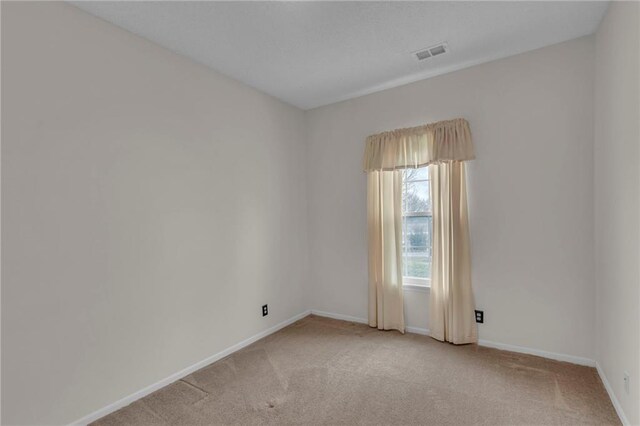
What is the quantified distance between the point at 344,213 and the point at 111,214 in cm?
246

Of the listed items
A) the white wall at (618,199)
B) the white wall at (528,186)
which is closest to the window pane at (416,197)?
the white wall at (528,186)

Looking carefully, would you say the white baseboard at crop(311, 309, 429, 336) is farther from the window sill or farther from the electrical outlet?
the electrical outlet

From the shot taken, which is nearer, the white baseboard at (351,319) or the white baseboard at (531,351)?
the white baseboard at (531,351)

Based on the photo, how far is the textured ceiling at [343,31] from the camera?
215 centimetres

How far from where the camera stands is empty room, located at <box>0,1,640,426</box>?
75.7 inches

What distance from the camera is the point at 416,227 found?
11.4 ft

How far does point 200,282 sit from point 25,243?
4.16 ft

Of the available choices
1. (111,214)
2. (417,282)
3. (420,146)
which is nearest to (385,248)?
(417,282)

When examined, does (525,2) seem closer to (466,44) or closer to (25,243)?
(466,44)

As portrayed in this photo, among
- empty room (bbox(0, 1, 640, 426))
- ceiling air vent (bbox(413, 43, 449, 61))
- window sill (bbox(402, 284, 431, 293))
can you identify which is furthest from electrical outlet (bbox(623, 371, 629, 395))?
ceiling air vent (bbox(413, 43, 449, 61))

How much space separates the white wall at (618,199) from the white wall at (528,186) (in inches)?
4.7

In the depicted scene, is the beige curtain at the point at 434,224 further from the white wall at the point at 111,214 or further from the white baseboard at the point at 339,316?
the white wall at the point at 111,214

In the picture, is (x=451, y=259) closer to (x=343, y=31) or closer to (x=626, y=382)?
(x=626, y=382)

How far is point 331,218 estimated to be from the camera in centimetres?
402
